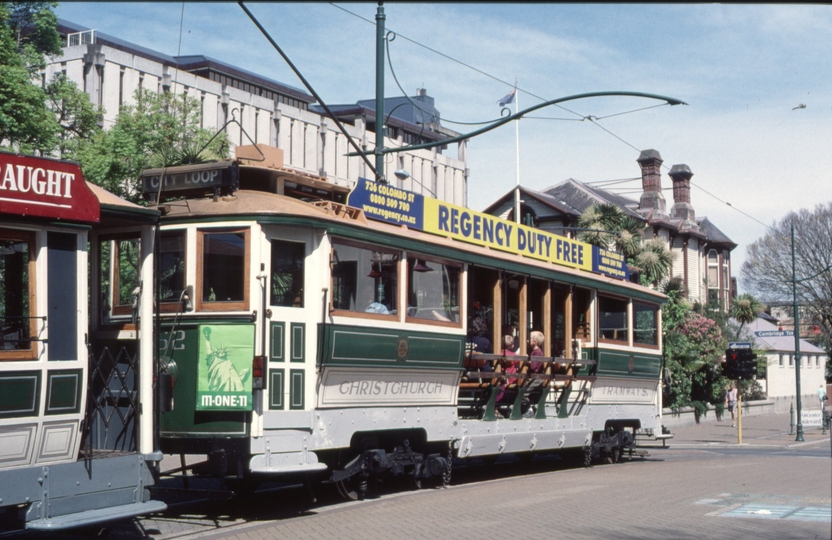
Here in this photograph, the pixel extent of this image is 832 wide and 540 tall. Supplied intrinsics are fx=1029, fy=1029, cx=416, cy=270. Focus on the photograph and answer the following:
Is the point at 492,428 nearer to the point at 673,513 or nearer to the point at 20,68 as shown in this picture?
the point at 673,513

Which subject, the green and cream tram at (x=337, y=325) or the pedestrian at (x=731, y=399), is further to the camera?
the pedestrian at (x=731, y=399)

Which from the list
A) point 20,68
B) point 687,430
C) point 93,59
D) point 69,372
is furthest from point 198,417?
point 93,59

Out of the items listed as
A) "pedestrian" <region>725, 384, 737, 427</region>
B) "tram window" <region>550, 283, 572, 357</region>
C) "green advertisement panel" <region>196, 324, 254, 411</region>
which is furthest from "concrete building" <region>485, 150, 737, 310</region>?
"green advertisement panel" <region>196, 324, 254, 411</region>

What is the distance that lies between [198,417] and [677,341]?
3121 cm

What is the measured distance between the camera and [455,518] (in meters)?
10.6

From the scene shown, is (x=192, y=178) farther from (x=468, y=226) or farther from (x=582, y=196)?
(x=582, y=196)

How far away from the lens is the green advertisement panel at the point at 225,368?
33.8 feet

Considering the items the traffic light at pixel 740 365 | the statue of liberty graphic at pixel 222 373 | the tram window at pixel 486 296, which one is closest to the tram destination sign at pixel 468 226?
the tram window at pixel 486 296

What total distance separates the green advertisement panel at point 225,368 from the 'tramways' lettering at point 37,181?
7.97 ft

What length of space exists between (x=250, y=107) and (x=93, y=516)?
49.1m

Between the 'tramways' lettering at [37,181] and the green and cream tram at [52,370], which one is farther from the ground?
the 'tramways' lettering at [37,181]

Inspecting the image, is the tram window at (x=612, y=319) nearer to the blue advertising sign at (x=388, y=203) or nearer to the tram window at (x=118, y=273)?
the blue advertising sign at (x=388, y=203)

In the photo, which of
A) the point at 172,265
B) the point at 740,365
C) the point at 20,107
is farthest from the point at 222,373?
the point at 740,365

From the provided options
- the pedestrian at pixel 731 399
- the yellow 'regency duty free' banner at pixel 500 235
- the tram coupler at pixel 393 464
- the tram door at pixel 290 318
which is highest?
the yellow 'regency duty free' banner at pixel 500 235
